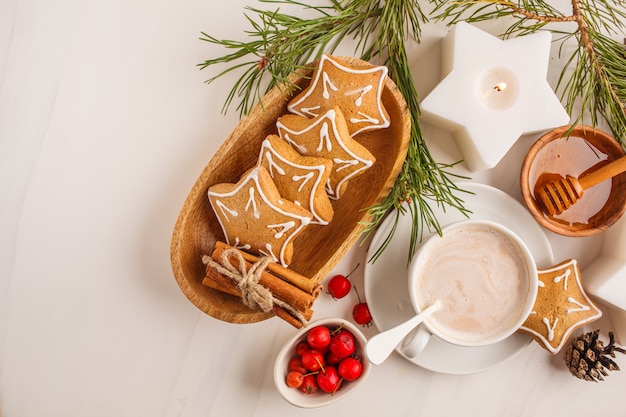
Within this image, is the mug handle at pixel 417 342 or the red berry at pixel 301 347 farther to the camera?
the red berry at pixel 301 347

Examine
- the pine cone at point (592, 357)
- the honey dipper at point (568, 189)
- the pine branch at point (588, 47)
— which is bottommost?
the pine cone at point (592, 357)

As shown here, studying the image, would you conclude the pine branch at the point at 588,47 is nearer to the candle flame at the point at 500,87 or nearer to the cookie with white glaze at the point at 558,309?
the candle flame at the point at 500,87

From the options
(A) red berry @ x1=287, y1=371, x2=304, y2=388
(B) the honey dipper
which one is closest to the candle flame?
(B) the honey dipper

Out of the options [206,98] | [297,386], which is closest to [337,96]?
[206,98]

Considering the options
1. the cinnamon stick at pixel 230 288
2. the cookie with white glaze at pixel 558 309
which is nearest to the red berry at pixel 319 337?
the cinnamon stick at pixel 230 288

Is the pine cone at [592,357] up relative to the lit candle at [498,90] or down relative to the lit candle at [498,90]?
down

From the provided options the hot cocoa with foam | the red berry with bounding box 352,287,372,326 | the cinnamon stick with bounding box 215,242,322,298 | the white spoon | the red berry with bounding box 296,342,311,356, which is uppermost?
the hot cocoa with foam

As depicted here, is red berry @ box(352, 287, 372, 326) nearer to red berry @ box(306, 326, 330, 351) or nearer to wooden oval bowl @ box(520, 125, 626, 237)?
red berry @ box(306, 326, 330, 351)
